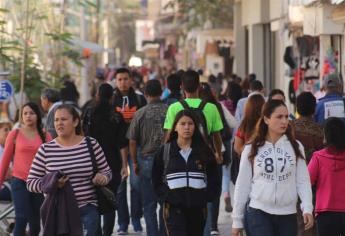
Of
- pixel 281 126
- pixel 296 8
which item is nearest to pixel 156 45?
pixel 296 8

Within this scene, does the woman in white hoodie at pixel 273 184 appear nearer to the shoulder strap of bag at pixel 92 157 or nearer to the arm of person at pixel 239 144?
the shoulder strap of bag at pixel 92 157

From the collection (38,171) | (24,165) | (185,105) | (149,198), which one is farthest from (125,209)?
(38,171)

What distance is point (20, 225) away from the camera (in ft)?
35.2

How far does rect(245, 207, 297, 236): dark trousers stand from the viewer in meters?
8.06

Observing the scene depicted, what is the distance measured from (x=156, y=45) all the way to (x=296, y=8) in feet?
160

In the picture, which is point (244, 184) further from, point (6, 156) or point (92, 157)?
point (6, 156)

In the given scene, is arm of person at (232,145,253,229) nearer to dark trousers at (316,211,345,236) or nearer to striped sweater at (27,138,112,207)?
dark trousers at (316,211,345,236)

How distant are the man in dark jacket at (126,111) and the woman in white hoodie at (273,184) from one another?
4875 millimetres

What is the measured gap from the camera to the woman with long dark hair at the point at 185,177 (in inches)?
351

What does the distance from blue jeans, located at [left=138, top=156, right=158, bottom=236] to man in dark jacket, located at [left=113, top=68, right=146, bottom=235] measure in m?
1.31

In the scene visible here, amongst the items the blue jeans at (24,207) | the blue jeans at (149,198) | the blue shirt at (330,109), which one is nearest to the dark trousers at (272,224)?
the blue jeans at (24,207)

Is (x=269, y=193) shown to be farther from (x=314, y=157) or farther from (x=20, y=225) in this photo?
(x=20, y=225)

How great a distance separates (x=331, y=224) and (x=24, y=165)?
332 centimetres

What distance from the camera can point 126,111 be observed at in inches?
528
